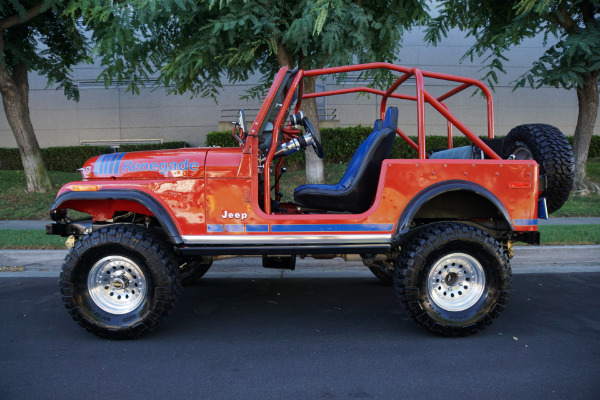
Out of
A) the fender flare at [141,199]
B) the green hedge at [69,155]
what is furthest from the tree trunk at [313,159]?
the green hedge at [69,155]

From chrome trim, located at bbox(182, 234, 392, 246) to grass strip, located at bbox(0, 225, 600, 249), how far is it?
3.75 metres

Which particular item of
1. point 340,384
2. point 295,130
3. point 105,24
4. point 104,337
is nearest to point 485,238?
point 340,384

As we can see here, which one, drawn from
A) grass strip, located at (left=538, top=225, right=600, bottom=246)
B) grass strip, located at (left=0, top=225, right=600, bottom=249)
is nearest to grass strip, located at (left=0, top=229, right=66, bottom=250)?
grass strip, located at (left=0, top=225, right=600, bottom=249)

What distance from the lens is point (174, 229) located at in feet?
12.7

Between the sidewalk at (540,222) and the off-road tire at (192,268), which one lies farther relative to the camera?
the sidewalk at (540,222)

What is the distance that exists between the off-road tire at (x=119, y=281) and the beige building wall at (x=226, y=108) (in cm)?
1420

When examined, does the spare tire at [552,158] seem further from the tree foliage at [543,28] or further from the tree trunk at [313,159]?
the tree trunk at [313,159]

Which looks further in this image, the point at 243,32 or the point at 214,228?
the point at 243,32

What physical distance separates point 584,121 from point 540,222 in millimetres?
4009

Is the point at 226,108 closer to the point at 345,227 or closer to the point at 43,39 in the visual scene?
the point at 43,39

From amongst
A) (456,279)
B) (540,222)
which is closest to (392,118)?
(456,279)

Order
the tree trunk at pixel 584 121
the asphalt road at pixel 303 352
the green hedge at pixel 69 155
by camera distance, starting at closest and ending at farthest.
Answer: the asphalt road at pixel 303 352 → the tree trunk at pixel 584 121 → the green hedge at pixel 69 155

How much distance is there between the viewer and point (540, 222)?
Answer: 28.9 feet

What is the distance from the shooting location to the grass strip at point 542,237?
6.73 m
